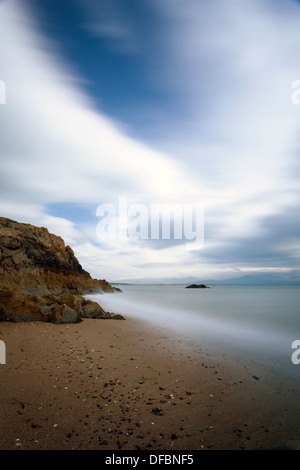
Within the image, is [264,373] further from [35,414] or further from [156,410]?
[35,414]

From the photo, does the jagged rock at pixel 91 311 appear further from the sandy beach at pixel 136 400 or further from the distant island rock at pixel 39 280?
the sandy beach at pixel 136 400

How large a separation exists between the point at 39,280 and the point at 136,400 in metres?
20.3

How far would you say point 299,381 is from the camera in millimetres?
5758

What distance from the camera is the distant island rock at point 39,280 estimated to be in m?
10.0

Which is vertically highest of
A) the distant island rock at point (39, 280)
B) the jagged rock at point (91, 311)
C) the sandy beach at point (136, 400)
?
the distant island rock at point (39, 280)

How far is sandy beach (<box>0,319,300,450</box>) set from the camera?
343 centimetres

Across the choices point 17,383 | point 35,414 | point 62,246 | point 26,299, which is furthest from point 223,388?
point 62,246

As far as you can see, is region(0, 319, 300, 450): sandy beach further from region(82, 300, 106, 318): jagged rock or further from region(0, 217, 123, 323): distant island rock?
region(82, 300, 106, 318): jagged rock

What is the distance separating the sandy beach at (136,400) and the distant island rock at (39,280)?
8.84ft

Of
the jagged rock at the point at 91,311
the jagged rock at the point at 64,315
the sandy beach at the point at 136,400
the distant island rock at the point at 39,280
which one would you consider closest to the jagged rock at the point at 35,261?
the distant island rock at the point at 39,280

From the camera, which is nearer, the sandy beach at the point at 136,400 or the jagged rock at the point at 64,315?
the sandy beach at the point at 136,400

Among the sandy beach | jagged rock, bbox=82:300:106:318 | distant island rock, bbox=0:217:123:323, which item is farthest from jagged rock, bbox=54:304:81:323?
the sandy beach

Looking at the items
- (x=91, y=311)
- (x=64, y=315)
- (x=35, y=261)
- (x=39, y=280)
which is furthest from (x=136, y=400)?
(x=35, y=261)

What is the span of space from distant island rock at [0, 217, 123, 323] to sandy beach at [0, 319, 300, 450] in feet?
8.84
